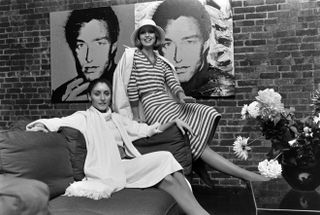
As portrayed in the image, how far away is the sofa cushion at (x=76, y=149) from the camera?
7.86ft

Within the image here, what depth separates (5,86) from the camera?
184 inches

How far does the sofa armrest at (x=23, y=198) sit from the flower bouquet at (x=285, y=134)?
1425 mm

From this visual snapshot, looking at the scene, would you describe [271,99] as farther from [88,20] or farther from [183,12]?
[88,20]

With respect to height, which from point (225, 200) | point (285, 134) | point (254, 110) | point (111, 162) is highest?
point (254, 110)

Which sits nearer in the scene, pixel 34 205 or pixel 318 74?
pixel 34 205

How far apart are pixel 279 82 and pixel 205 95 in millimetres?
775

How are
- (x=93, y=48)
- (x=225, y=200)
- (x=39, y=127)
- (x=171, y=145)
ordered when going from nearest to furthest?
(x=39, y=127) < (x=171, y=145) < (x=225, y=200) < (x=93, y=48)

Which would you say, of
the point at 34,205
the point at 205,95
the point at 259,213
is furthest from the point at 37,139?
the point at 205,95

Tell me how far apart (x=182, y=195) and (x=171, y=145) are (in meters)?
0.56

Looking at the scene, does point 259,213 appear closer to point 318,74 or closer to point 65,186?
point 65,186

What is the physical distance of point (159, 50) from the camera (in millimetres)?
4016

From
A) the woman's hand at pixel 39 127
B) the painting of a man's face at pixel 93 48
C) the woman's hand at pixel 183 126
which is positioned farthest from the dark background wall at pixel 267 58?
the woman's hand at pixel 39 127

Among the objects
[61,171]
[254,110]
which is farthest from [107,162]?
[254,110]

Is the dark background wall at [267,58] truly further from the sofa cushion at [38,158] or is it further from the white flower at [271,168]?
the sofa cushion at [38,158]
